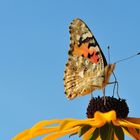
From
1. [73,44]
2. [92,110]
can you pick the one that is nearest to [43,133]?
[92,110]

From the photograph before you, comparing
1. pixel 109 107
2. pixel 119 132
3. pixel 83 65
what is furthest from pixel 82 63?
pixel 119 132

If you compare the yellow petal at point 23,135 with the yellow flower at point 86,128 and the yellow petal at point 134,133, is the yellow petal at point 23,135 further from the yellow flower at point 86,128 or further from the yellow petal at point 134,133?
the yellow petal at point 134,133

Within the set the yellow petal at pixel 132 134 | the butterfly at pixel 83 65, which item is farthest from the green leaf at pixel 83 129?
the butterfly at pixel 83 65

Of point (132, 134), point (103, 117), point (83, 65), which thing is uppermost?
point (83, 65)

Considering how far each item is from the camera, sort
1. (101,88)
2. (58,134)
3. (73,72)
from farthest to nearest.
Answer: (73,72), (101,88), (58,134)

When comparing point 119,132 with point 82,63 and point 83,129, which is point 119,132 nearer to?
point 83,129

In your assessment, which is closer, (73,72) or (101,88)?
(101,88)

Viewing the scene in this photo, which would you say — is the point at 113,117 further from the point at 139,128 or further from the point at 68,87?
the point at 68,87

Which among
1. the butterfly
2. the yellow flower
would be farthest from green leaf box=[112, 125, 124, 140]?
the butterfly
